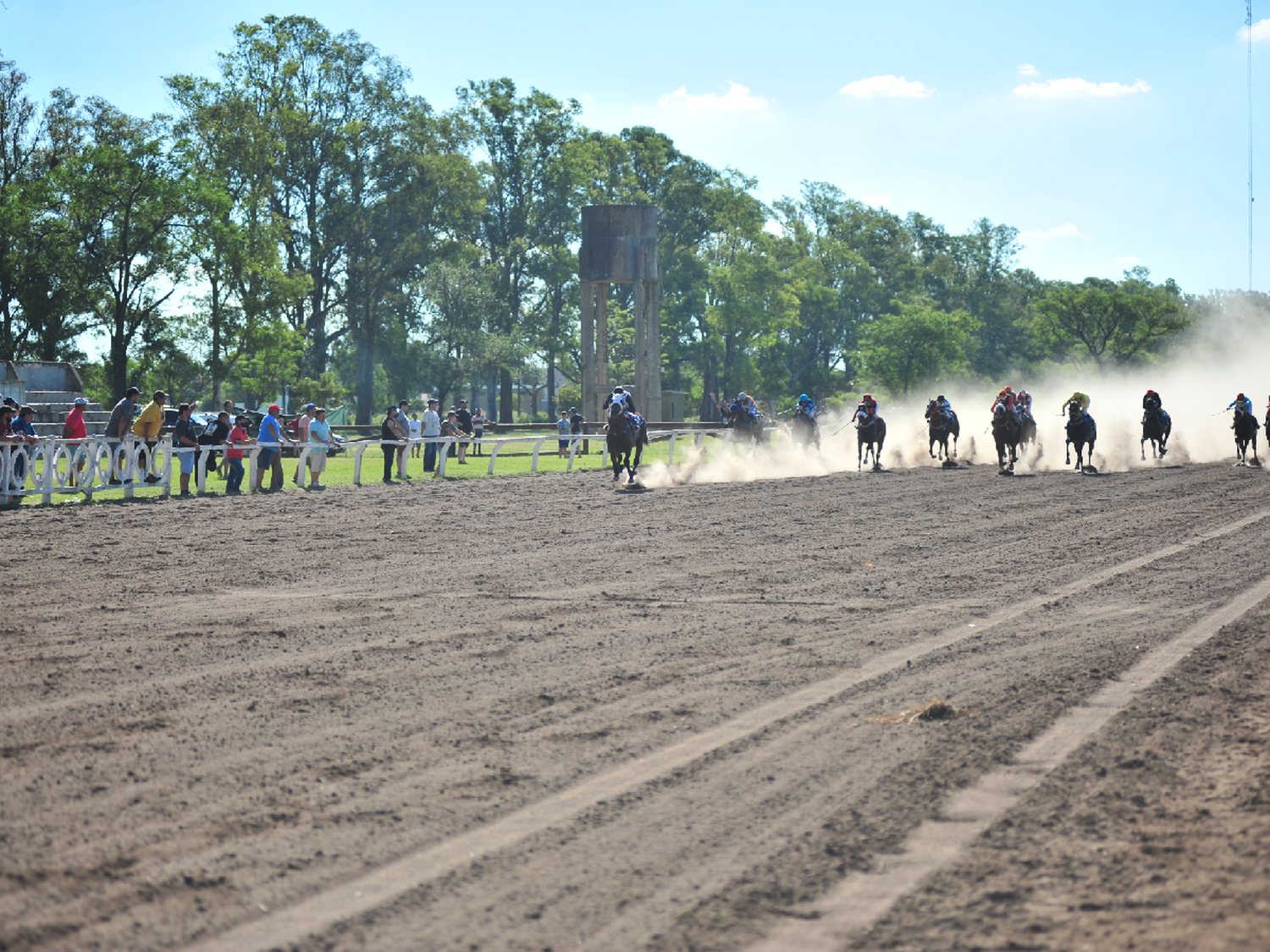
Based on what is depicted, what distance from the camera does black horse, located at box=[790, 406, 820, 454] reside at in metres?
32.4

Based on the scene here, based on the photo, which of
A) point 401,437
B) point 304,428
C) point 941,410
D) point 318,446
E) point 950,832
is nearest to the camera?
point 950,832

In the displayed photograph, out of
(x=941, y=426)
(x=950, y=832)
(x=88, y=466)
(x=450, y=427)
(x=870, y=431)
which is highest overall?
(x=450, y=427)

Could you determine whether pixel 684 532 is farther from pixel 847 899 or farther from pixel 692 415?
pixel 692 415

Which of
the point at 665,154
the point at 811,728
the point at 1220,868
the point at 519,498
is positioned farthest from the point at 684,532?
the point at 665,154

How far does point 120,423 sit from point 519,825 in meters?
18.7

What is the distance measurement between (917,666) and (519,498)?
1435 centimetres

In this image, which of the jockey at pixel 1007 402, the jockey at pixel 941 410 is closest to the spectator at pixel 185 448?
the jockey at pixel 1007 402

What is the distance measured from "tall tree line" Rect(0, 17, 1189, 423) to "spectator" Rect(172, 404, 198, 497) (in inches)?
1086

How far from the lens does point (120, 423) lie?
21.5m

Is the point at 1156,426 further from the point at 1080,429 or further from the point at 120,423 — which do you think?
the point at 120,423

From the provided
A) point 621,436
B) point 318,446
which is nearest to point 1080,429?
point 621,436

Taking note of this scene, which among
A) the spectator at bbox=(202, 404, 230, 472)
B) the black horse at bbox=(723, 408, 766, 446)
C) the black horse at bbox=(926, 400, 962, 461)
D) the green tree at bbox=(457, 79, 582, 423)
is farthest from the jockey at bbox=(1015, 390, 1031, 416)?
the green tree at bbox=(457, 79, 582, 423)

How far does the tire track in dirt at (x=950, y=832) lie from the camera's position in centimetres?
407

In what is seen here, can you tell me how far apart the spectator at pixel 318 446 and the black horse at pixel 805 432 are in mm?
12625
